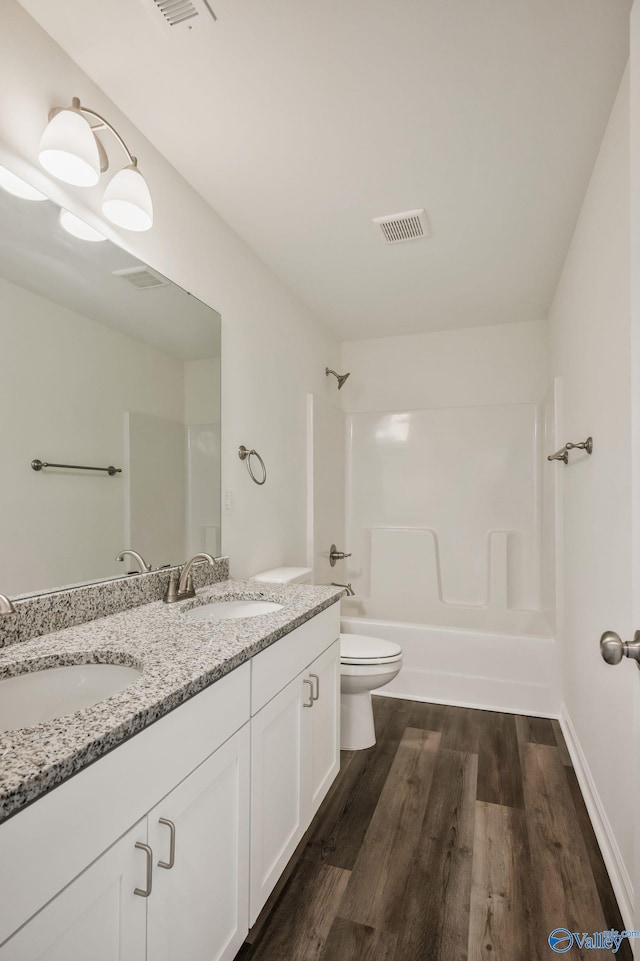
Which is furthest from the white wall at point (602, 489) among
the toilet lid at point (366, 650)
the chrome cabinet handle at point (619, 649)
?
the toilet lid at point (366, 650)

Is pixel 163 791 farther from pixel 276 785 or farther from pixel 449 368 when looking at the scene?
pixel 449 368

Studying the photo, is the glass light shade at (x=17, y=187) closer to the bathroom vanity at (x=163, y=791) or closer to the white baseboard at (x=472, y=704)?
the bathroom vanity at (x=163, y=791)

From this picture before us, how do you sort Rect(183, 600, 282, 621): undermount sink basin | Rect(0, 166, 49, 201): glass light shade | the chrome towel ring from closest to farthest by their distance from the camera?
Rect(0, 166, 49, 201): glass light shade < Rect(183, 600, 282, 621): undermount sink basin < the chrome towel ring

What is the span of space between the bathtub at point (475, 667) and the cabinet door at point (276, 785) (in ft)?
4.80

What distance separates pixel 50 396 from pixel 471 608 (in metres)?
2.99

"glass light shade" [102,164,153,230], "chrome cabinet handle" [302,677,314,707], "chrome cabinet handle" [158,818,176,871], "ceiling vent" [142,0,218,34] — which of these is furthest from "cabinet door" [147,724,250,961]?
"ceiling vent" [142,0,218,34]

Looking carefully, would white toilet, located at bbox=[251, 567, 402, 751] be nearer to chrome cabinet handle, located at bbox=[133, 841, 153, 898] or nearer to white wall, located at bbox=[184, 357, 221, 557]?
white wall, located at bbox=[184, 357, 221, 557]

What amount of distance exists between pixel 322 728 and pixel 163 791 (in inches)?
39.1

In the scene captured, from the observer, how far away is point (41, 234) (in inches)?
51.9

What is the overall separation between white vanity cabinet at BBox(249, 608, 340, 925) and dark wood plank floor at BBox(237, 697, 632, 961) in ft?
0.43

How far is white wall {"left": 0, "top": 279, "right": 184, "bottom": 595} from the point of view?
122 centimetres

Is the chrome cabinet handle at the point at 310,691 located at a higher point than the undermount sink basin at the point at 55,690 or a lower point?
lower

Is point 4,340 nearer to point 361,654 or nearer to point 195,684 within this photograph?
point 195,684

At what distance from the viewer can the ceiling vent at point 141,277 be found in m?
1.61
